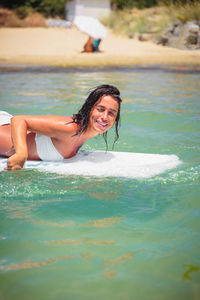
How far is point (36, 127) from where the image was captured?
11.0 feet

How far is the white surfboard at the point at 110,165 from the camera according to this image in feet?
11.8

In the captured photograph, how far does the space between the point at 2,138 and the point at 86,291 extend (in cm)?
213

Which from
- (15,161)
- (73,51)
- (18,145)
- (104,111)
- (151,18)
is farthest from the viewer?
(151,18)

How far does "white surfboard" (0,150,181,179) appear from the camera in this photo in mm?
3584

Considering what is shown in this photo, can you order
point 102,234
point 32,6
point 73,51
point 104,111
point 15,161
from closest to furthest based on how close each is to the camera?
point 102,234 → point 15,161 → point 104,111 → point 73,51 → point 32,6

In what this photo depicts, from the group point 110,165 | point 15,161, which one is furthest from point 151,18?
point 15,161

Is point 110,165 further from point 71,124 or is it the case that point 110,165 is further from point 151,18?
point 151,18

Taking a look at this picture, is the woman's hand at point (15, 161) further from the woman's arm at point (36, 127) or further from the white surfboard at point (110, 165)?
the white surfboard at point (110, 165)

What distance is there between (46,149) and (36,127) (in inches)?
17.1

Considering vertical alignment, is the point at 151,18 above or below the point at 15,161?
above

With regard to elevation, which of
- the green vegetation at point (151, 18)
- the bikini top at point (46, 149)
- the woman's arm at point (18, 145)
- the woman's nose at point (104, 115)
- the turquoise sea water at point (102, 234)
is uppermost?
the green vegetation at point (151, 18)

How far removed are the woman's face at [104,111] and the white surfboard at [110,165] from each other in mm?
494

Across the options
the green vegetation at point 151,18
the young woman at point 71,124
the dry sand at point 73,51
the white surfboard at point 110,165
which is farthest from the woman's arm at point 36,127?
the green vegetation at point 151,18

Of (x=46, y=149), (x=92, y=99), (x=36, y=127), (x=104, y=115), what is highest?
(x=92, y=99)
